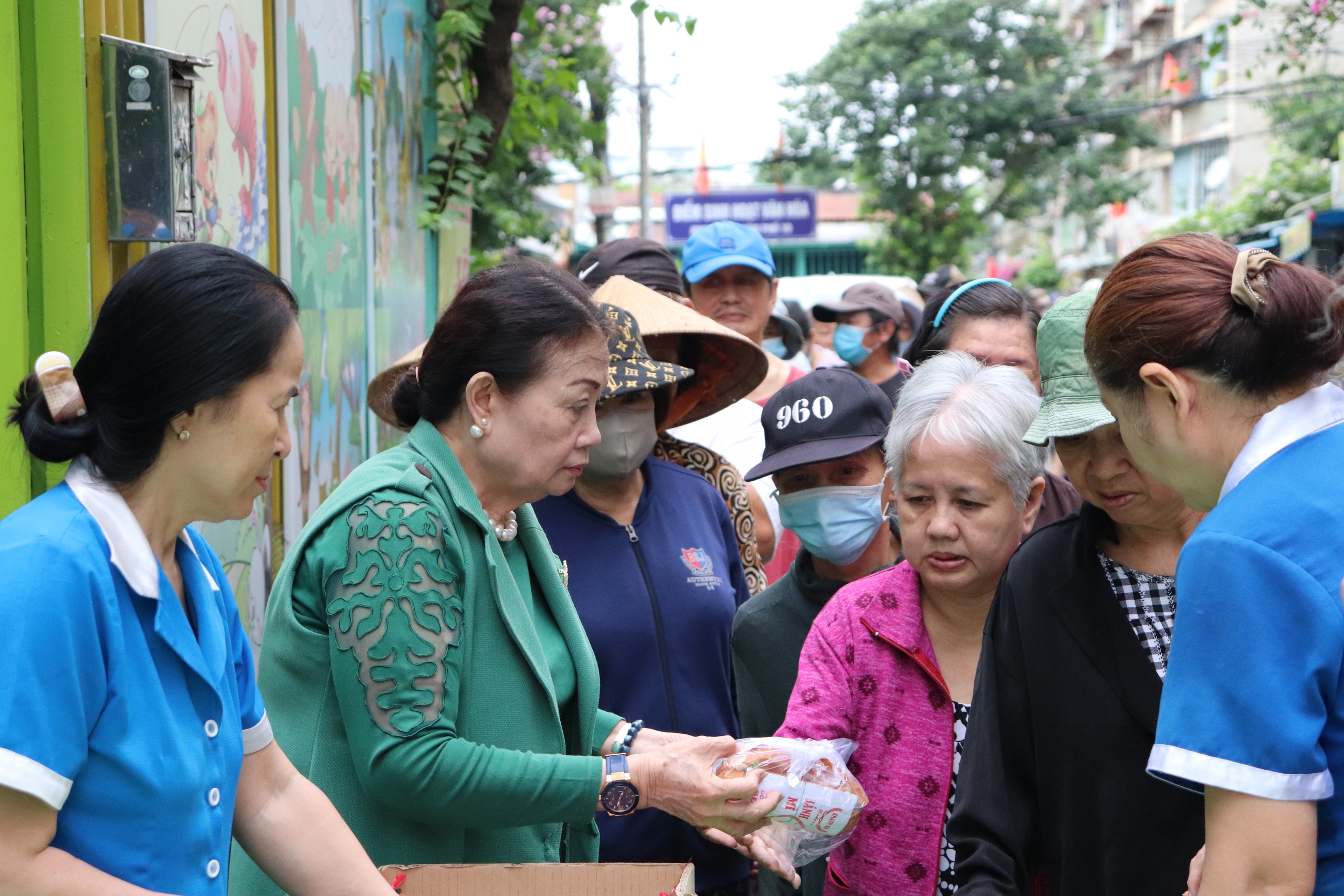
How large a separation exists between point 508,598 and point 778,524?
2.16 meters

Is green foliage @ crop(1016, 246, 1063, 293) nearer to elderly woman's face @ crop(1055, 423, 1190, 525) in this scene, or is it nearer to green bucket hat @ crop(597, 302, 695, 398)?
green bucket hat @ crop(597, 302, 695, 398)

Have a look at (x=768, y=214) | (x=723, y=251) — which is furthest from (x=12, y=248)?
(x=768, y=214)

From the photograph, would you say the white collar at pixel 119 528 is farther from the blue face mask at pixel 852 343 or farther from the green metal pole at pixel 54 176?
the blue face mask at pixel 852 343

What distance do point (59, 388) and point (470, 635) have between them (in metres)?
0.85

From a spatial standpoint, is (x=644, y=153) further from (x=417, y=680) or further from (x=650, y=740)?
(x=417, y=680)

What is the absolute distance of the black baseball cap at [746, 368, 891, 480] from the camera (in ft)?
10.1

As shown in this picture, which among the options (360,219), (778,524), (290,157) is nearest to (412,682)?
(778,524)

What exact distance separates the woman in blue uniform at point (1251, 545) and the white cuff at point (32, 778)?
1.31m

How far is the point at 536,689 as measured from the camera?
7.47 feet

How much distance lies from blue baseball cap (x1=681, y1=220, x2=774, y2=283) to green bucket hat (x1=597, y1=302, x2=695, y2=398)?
6.49 feet

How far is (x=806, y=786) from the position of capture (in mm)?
2295

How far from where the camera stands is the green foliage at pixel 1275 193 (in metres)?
19.1

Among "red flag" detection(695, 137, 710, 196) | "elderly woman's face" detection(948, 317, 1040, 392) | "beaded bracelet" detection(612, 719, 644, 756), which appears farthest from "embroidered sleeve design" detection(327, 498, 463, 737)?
"red flag" detection(695, 137, 710, 196)

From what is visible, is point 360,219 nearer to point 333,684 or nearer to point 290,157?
point 290,157
